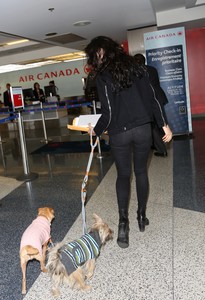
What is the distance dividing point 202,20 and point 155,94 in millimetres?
5612

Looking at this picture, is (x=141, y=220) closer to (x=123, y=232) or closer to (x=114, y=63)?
(x=123, y=232)

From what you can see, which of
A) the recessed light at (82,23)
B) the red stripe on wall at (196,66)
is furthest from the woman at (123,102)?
the red stripe on wall at (196,66)

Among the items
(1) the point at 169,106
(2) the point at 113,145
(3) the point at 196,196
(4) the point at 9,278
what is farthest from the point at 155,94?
(1) the point at 169,106

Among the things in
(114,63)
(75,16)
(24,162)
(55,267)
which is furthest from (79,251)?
(75,16)

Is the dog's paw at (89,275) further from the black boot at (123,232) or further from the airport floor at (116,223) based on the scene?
the black boot at (123,232)

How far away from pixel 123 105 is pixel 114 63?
0.29m

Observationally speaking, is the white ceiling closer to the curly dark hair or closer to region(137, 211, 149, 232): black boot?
the curly dark hair

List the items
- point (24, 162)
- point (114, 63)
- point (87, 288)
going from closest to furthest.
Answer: point (87, 288), point (114, 63), point (24, 162)

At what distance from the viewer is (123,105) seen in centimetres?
204

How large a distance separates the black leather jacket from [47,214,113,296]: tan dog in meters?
0.67

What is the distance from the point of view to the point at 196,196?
309 centimetres

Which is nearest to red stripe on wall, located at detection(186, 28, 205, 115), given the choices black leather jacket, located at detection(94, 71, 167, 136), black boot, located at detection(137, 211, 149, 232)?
black boot, located at detection(137, 211, 149, 232)

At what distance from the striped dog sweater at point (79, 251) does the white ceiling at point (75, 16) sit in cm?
392

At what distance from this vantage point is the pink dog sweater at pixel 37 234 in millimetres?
1812
